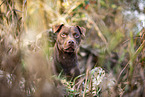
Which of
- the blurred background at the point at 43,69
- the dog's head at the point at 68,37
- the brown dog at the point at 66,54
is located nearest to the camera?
the blurred background at the point at 43,69

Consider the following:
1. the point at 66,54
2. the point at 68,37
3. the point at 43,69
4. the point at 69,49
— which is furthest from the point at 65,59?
the point at 43,69

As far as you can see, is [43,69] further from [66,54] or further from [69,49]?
[66,54]

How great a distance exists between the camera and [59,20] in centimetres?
600

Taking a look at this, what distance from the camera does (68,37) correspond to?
11.0 ft

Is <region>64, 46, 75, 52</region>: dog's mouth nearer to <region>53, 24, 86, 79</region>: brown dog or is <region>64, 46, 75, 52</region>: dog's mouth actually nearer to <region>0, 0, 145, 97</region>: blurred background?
<region>53, 24, 86, 79</region>: brown dog

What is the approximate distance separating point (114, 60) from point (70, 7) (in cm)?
292

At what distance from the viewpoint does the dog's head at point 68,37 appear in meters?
3.23

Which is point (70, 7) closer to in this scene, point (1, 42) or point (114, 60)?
point (114, 60)

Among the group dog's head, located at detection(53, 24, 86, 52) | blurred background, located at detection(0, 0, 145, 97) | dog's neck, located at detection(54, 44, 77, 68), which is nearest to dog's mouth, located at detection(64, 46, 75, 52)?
dog's head, located at detection(53, 24, 86, 52)

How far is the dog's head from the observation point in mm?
3230

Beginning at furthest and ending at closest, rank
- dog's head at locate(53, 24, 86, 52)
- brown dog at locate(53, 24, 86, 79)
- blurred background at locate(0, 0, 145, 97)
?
brown dog at locate(53, 24, 86, 79) < dog's head at locate(53, 24, 86, 52) < blurred background at locate(0, 0, 145, 97)

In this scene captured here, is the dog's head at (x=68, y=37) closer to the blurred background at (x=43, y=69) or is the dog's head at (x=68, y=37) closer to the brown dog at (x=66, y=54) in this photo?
the brown dog at (x=66, y=54)

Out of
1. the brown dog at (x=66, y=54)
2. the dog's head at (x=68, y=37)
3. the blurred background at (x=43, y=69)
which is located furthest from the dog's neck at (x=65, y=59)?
the blurred background at (x=43, y=69)

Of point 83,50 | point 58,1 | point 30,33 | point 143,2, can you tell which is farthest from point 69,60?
point 143,2
